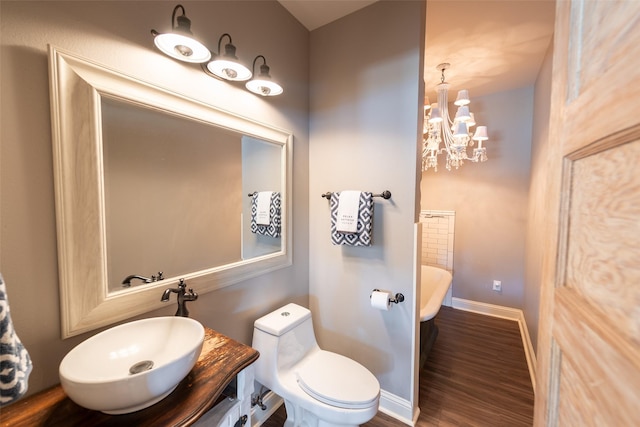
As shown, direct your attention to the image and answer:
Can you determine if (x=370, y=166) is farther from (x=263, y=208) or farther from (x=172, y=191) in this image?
(x=172, y=191)

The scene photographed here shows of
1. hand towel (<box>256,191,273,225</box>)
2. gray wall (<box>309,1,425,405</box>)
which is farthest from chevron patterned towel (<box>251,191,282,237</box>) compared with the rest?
gray wall (<box>309,1,425,405</box>)

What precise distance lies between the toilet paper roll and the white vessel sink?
42.1 inches

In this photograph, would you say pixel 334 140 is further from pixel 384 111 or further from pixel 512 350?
pixel 512 350

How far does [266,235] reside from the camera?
63.9 inches

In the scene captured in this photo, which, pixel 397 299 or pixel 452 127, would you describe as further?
pixel 452 127

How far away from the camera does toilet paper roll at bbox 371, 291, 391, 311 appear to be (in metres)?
1.54

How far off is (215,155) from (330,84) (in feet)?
3.40

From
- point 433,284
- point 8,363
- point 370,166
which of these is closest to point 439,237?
point 433,284

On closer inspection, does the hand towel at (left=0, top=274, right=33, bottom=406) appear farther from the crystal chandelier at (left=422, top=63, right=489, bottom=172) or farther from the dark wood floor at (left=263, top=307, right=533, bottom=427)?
the crystal chandelier at (left=422, top=63, right=489, bottom=172)

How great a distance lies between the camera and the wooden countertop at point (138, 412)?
2.20 feet

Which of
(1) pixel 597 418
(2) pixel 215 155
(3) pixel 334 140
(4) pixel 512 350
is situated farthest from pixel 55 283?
(4) pixel 512 350

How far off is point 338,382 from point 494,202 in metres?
2.84

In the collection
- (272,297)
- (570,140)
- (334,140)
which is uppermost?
(334,140)

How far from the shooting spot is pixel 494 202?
2.95 metres
